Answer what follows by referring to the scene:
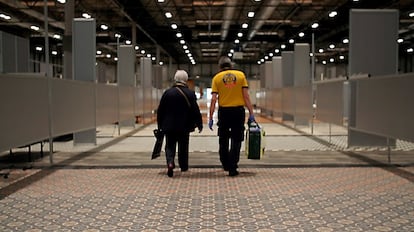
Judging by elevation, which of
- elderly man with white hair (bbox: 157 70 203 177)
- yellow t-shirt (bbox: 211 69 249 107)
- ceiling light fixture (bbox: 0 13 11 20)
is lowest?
elderly man with white hair (bbox: 157 70 203 177)

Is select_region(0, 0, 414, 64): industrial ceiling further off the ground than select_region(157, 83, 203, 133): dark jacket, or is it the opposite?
select_region(0, 0, 414, 64): industrial ceiling

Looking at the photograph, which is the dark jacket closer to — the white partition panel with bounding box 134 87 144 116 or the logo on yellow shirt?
the logo on yellow shirt

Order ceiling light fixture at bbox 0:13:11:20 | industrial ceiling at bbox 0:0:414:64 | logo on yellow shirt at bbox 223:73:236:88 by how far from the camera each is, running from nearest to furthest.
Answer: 1. logo on yellow shirt at bbox 223:73:236:88
2. industrial ceiling at bbox 0:0:414:64
3. ceiling light fixture at bbox 0:13:11:20

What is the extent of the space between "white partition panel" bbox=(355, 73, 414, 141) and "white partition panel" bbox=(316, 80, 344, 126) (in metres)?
1.08

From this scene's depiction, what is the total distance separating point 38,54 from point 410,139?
1583 inches

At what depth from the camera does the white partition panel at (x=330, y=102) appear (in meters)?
A: 9.57

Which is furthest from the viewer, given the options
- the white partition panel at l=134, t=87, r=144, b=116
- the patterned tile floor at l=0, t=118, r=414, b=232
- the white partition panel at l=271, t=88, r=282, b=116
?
the white partition panel at l=271, t=88, r=282, b=116

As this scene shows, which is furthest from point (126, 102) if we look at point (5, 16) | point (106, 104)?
point (5, 16)

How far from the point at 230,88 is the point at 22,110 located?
2600mm

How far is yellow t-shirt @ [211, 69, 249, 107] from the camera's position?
21.5ft

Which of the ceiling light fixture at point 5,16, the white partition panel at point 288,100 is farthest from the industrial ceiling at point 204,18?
the white partition panel at point 288,100

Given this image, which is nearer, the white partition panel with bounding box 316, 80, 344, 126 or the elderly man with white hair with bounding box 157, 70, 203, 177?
the elderly man with white hair with bounding box 157, 70, 203, 177

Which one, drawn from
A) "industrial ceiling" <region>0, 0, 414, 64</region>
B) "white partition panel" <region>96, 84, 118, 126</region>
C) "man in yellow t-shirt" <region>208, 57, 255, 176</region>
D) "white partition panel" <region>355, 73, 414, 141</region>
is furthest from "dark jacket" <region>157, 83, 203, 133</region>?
"industrial ceiling" <region>0, 0, 414, 64</region>

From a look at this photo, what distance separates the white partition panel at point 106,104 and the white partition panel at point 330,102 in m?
4.65
